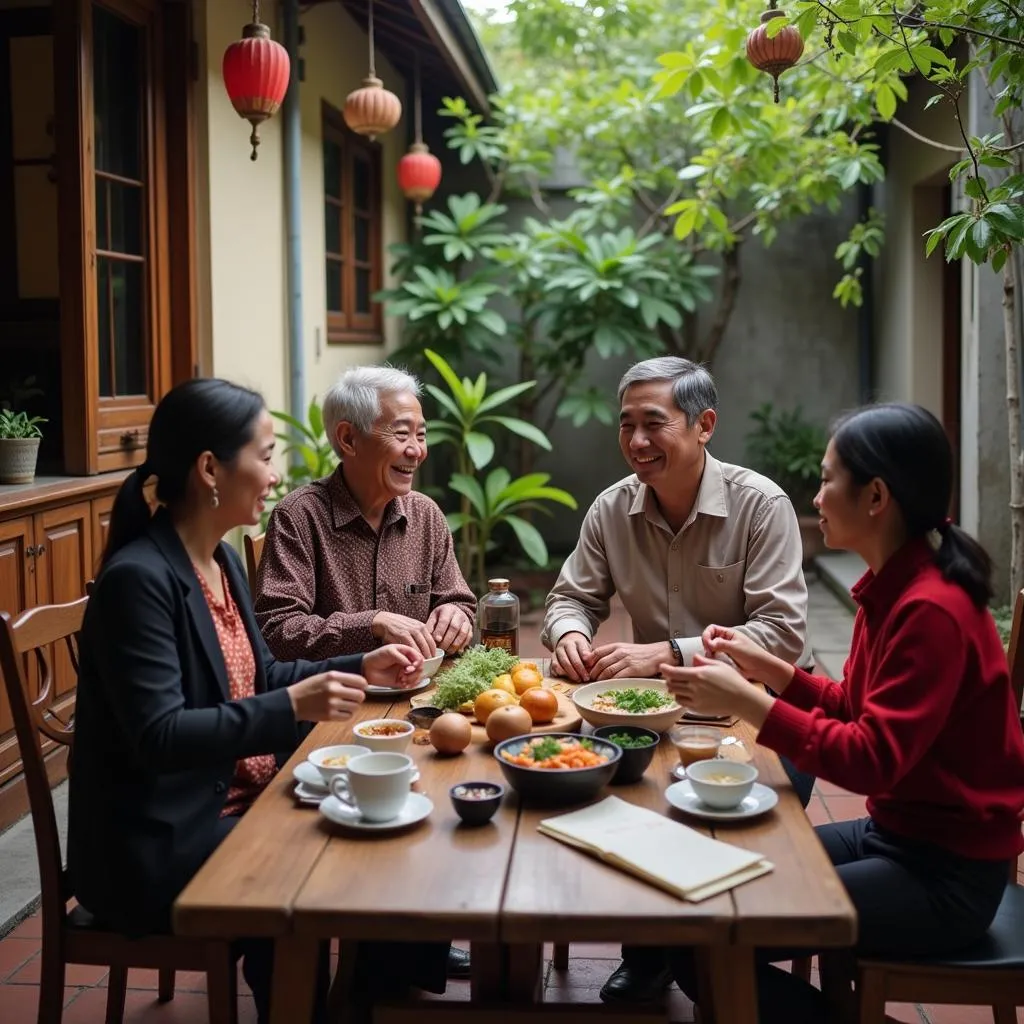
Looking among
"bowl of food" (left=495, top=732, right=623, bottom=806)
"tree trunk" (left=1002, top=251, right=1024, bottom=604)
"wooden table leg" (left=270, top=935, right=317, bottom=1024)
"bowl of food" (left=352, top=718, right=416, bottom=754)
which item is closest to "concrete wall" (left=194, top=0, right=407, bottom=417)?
"bowl of food" (left=352, top=718, right=416, bottom=754)

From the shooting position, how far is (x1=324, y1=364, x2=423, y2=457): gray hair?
2760 millimetres

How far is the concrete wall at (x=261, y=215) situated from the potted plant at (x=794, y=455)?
9.60 feet

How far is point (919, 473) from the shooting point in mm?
1883

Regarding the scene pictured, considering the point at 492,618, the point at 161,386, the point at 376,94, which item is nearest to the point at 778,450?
the point at 376,94

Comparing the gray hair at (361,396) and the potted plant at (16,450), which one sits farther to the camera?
the potted plant at (16,450)

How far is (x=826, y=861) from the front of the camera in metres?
1.56

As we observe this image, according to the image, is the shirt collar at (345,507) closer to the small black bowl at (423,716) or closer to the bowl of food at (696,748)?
the small black bowl at (423,716)

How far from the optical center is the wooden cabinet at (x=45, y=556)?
3434 millimetres

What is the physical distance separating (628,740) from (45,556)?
2.38 metres

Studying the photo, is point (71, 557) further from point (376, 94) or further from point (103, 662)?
point (376, 94)

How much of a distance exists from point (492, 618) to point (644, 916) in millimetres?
1181

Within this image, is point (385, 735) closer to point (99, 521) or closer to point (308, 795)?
point (308, 795)

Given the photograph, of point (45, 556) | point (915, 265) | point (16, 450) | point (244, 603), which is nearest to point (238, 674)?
point (244, 603)

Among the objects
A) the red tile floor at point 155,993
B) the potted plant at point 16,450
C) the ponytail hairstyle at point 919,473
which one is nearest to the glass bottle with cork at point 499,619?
the red tile floor at point 155,993
